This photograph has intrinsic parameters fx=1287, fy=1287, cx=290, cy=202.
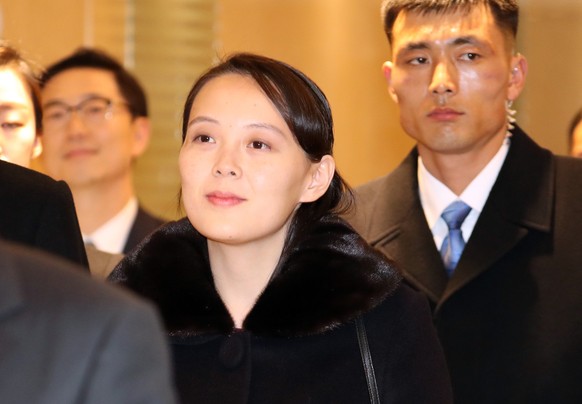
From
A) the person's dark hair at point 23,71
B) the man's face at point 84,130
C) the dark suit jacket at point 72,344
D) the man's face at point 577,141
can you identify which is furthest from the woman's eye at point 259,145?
the man's face at point 84,130

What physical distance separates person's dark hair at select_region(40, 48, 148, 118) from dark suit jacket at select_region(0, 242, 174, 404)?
334 centimetres

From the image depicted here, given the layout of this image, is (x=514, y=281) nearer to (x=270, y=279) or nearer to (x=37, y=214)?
(x=270, y=279)

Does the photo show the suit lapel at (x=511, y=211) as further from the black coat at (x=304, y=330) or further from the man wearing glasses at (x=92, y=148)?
the man wearing glasses at (x=92, y=148)

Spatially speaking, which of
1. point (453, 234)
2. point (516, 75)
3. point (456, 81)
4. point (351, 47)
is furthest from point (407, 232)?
point (351, 47)

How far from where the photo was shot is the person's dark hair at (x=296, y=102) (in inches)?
101

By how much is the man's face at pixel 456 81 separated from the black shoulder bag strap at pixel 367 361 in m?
0.94

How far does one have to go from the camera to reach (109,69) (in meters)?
4.75

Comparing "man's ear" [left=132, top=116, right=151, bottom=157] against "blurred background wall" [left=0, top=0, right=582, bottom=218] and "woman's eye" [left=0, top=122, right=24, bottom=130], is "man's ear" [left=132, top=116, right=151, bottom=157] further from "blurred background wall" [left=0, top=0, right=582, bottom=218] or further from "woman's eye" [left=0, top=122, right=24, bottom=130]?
"woman's eye" [left=0, top=122, right=24, bottom=130]

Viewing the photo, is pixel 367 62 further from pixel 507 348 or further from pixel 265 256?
pixel 265 256

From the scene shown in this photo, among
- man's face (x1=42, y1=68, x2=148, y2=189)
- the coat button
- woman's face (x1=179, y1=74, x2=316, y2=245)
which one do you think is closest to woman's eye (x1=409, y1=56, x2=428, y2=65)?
woman's face (x1=179, y1=74, x2=316, y2=245)

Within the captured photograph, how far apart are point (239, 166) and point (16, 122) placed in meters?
0.91

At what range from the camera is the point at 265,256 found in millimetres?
2605

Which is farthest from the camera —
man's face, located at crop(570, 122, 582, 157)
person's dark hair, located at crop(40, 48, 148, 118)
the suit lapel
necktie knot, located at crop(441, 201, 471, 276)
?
person's dark hair, located at crop(40, 48, 148, 118)

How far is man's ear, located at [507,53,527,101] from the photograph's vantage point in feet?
11.5
